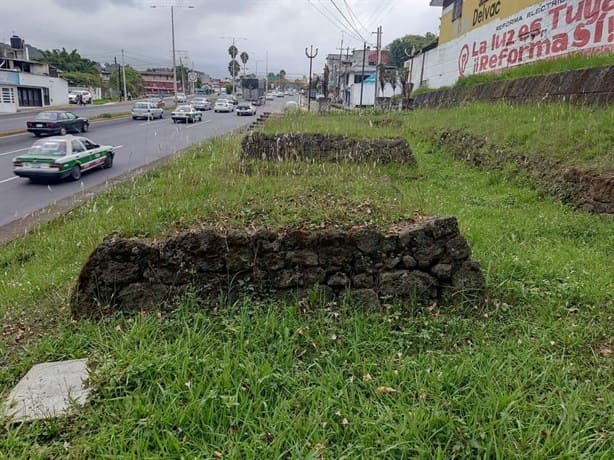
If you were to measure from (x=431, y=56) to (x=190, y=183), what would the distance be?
2404 cm

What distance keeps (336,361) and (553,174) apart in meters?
5.92

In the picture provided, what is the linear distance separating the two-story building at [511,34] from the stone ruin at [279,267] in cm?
947

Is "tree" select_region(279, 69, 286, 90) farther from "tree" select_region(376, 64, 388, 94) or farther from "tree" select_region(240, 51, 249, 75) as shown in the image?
"tree" select_region(376, 64, 388, 94)

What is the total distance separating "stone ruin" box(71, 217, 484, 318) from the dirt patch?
11.4ft

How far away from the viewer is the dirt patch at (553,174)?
5.96 m

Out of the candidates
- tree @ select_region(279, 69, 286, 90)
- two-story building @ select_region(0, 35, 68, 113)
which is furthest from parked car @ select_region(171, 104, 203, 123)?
tree @ select_region(279, 69, 286, 90)

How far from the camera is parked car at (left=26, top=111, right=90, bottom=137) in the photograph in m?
22.8

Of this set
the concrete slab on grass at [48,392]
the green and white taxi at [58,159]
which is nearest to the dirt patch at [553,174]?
the concrete slab on grass at [48,392]

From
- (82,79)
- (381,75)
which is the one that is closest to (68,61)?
(82,79)

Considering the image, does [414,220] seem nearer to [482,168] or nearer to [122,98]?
[482,168]

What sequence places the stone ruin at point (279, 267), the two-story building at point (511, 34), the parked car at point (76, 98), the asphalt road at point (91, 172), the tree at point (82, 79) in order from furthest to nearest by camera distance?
the tree at point (82, 79)
the parked car at point (76, 98)
the two-story building at point (511, 34)
the asphalt road at point (91, 172)
the stone ruin at point (279, 267)

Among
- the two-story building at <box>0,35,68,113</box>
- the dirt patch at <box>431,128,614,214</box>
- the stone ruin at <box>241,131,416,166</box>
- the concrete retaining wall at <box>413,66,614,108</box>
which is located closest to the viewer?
the dirt patch at <box>431,128,614,214</box>

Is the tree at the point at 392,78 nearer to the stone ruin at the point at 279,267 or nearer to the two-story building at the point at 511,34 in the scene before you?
the two-story building at the point at 511,34

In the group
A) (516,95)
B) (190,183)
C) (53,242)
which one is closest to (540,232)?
(190,183)
